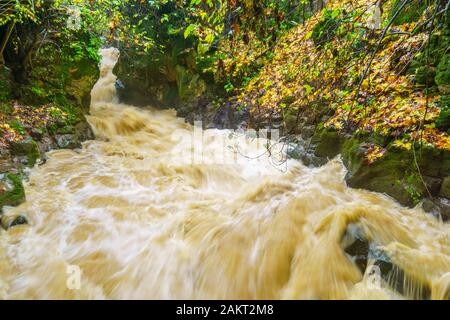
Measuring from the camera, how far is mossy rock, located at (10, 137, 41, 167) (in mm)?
5164

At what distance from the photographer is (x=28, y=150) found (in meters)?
5.36

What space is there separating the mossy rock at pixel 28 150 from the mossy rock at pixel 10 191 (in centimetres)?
92

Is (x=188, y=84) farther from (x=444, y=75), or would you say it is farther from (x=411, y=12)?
(x=444, y=75)

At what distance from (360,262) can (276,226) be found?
118cm

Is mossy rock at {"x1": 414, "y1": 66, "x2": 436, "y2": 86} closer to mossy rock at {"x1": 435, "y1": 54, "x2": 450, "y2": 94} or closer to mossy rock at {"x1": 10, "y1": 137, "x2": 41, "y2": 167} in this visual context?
mossy rock at {"x1": 435, "y1": 54, "x2": 450, "y2": 94}

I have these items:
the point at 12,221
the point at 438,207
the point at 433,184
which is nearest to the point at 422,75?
the point at 433,184

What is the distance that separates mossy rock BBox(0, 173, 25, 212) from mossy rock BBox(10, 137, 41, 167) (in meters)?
0.92

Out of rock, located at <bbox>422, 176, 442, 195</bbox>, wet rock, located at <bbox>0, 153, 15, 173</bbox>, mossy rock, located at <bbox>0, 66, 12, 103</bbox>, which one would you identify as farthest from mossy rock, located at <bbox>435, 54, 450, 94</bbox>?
mossy rock, located at <bbox>0, 66, 12, 103</bbox>

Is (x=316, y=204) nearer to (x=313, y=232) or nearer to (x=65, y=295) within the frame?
(x=313, y=232)

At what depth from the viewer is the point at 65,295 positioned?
2879 mm

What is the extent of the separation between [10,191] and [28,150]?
1463 mm

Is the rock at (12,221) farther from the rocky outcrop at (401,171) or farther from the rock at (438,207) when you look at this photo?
the rock at (438,207)

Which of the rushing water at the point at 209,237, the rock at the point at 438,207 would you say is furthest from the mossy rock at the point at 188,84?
the rock at the point at 438,207

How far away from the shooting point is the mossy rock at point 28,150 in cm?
516
